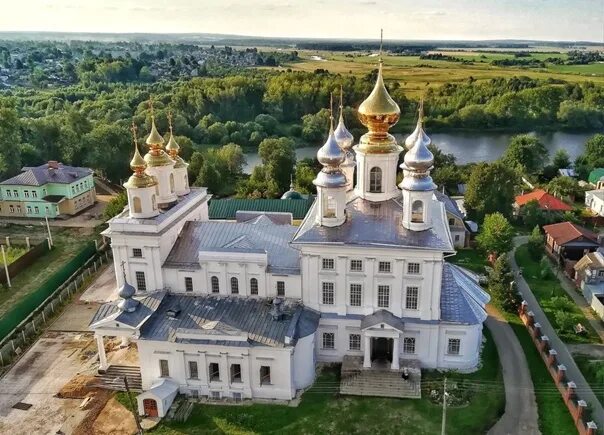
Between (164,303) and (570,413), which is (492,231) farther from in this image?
(164,303)

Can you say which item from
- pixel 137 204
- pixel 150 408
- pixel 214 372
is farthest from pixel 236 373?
pixel 137 204

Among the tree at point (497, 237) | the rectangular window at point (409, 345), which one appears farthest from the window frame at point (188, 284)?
the tree at point (497, 237)

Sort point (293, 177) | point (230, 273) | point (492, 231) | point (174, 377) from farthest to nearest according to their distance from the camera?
point (293, 177)
point (492, 231)
point (230, 273)
point (174, 377)

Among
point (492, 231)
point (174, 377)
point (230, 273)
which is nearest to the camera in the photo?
point (174, 377)

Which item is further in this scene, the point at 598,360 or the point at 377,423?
the point at 598,360

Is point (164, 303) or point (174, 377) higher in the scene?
point (164, 303)

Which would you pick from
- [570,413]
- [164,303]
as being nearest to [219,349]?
[164,303]
